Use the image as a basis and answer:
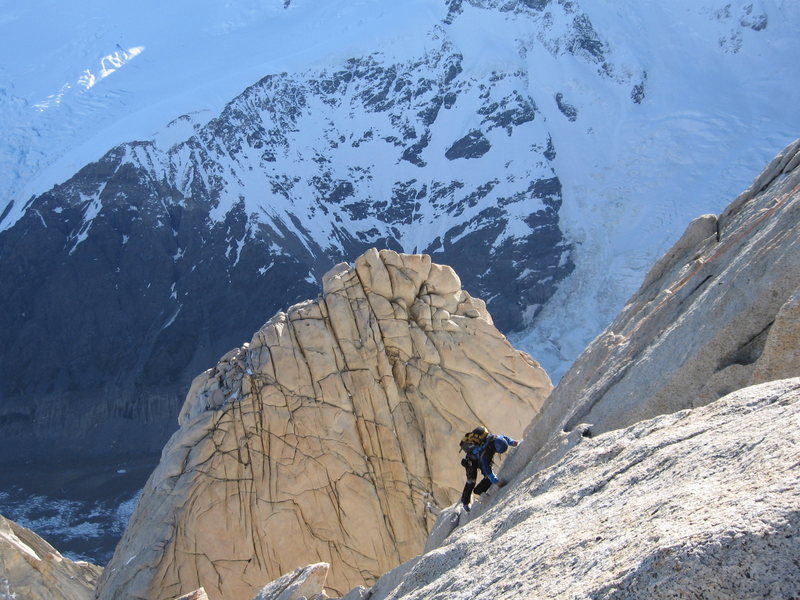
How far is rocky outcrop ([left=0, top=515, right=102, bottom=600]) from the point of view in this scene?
19.7 m

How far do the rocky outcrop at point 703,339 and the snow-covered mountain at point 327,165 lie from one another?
79.5 metres

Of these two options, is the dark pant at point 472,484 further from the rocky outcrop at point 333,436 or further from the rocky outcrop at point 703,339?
the rocky outcrop at point 333,436

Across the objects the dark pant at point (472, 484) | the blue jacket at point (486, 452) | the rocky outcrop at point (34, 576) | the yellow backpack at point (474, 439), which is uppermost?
the rocky outcrop at point (34, 576)

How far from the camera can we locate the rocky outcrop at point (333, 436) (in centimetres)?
1812

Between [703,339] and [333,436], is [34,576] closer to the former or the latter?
[333,436]

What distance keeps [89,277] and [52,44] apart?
147ft

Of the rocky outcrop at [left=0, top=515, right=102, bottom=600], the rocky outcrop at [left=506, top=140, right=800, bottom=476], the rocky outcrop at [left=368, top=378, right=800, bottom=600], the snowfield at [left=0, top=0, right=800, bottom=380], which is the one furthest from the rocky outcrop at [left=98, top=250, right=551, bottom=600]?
the snowfield at [left=0, top=0, right=800, bottom=380]

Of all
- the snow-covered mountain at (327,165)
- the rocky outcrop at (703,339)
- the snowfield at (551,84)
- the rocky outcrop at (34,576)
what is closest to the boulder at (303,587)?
the rocky outcrop at (703,339)

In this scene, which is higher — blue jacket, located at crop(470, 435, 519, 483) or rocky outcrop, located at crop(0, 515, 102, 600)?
rocky outcrop, located at crop(0, 515, 102, 600)

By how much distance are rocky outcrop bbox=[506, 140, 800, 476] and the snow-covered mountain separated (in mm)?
79452

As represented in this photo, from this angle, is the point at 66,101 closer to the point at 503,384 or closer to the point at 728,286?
the point at 503,384

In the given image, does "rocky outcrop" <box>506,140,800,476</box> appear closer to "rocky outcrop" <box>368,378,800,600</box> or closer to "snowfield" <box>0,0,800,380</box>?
"rocky outcrop" <box>368,378,800,600</box>

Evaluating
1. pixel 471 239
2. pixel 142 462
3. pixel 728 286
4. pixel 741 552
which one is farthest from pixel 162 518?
pixel 471 239

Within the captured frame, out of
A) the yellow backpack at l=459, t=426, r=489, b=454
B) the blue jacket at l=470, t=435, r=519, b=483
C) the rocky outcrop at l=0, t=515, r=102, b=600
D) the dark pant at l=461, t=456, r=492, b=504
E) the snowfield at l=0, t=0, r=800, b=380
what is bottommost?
the dark pant at l=461, t=456, r=492, b=504
